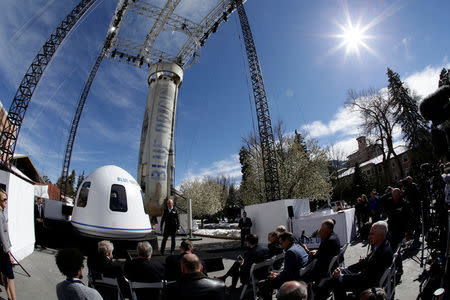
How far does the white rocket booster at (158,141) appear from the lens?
61.3ft

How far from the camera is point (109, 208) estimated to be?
7305 mm

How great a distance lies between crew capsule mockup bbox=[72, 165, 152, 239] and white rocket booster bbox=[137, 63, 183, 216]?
10.8 meters

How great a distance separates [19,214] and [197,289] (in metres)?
6.12

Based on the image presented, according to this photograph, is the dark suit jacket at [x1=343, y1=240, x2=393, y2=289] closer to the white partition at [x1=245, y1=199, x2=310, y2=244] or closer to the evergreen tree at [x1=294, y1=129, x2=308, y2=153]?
the white partition at [x1=245, y1=199, x2=310, y2=244]

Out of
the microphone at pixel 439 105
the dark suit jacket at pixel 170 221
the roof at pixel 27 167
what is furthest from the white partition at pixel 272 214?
the roof at pixel 27 167

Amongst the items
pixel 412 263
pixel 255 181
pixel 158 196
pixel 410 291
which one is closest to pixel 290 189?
pixel 255 181

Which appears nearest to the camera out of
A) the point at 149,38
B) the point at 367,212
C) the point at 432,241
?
the point at 432,241

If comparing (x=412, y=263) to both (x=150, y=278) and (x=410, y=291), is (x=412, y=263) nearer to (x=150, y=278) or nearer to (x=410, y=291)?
(x=410, y=291)

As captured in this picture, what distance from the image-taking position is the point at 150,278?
3.14 metres

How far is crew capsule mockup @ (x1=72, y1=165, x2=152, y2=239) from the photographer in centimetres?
710

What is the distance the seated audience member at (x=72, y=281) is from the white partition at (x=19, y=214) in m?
4.50

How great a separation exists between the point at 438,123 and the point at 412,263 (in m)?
4.01

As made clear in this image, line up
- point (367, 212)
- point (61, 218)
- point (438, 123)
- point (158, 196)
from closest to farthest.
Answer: point (438, 123) → point (61, 218) → point (367, 212) → point (158, 196)

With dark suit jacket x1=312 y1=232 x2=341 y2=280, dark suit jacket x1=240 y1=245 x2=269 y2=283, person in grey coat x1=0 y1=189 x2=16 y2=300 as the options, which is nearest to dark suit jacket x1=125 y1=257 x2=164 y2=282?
dark suit jacket x1=240 y1=245 x2=269 y2=283
